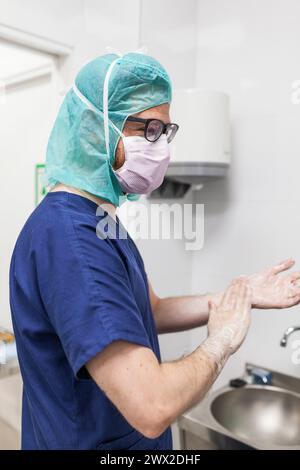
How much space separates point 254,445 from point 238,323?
51cm

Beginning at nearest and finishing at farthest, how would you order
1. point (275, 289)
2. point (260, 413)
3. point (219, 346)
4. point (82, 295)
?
point (82, 295) → point (219, 346) → point (275, 289) → point (260, 413)

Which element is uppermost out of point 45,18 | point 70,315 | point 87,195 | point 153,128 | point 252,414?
point 45,18

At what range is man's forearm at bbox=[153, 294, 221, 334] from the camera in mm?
1078

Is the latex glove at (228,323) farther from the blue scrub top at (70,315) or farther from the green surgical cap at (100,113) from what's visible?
the green surgical cap at (100,113)

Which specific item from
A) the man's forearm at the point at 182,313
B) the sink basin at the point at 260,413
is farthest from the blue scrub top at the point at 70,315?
the sink basin at the point at 260,413

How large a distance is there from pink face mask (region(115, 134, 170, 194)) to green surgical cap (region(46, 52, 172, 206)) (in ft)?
0.10

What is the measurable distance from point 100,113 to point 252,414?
3.99ft

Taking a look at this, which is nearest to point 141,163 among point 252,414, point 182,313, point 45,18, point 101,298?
point 101,298

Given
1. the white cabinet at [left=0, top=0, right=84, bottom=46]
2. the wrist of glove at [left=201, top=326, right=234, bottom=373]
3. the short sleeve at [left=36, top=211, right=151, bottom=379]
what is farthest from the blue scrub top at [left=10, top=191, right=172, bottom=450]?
the white cabinet at [left=0, top=0, right=84, bottom=46]

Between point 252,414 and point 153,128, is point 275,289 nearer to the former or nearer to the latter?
point 153,128

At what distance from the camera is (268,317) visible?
5.20ft

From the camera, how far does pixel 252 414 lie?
1.46 m

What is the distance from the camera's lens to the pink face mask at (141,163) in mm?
843

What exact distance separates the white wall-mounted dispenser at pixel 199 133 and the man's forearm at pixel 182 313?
1.88 feet
